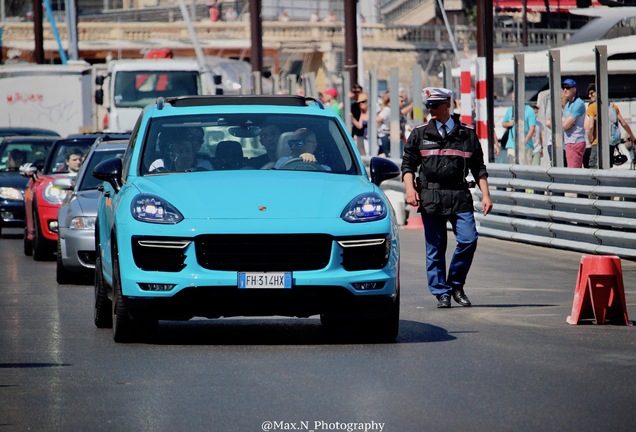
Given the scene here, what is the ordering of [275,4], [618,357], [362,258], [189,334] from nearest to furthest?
1. [618,357]
2. [362,258]
3. [189,334]
4. [275,4]

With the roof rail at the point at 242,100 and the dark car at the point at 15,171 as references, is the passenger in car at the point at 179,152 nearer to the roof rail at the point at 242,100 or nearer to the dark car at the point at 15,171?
the roof rail at the point at 242,100

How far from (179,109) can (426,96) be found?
2346mm

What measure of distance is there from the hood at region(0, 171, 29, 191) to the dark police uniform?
1365cm

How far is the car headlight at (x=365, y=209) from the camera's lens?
10.9 m

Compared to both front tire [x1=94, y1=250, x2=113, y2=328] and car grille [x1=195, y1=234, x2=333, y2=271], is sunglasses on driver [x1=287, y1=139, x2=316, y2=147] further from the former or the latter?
front tire [x1=94, y1=250, x2=113, y2=328]

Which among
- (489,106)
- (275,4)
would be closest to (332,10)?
(275,4)

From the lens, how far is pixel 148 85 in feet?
120

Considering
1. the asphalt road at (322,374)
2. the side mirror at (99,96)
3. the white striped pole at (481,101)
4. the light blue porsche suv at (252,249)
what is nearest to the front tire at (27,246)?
the white striped pole at (481,101)

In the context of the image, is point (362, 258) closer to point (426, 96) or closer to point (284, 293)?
point (284, 293)

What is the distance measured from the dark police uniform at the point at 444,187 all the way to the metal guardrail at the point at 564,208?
16.2 feet

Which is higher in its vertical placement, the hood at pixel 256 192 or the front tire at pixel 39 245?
the hood at pixel 256 192

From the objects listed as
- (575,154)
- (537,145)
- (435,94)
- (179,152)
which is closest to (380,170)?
(179,152)

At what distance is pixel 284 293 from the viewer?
10.7 metres

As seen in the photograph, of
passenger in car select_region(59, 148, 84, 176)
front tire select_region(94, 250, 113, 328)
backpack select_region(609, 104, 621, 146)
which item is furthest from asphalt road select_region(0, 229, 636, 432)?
backpack select_region(609, 104, 621, 146)
